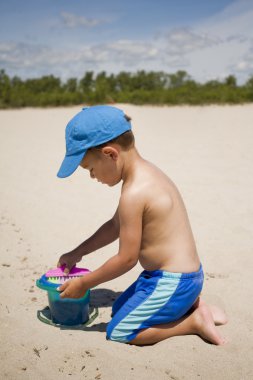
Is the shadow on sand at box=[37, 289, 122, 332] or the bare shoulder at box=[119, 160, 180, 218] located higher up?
the bare shoulder at box=[119, 160, 180, 218]

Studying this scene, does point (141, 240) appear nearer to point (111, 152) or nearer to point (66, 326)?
point (111, 152)

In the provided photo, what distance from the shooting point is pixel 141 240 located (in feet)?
6.32

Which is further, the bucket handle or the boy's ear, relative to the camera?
the bucket handle

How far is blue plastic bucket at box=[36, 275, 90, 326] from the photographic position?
2002 millimetres

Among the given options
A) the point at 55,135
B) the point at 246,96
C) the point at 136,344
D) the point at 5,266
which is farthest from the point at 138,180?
the point at 246,96

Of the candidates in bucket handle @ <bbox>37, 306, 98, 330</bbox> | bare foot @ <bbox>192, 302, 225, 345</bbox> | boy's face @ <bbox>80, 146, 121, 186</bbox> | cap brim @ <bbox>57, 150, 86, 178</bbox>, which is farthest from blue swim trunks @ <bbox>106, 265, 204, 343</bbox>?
cap brim @ <bbox>57, 150, 86, 178</bbox>

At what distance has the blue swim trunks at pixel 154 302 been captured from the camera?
1.89 m

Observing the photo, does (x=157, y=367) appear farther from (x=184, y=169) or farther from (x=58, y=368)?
(x=184, y=169)

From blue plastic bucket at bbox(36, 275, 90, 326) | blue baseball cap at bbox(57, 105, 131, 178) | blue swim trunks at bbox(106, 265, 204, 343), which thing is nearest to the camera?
blue baseball cap at bbox(57, 105, 131, 178)

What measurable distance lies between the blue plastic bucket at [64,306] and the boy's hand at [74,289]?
2.5 inches

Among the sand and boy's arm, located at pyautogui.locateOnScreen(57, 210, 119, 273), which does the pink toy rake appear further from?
the sand

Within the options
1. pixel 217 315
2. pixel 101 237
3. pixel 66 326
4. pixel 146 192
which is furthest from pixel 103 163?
pixel 217 315

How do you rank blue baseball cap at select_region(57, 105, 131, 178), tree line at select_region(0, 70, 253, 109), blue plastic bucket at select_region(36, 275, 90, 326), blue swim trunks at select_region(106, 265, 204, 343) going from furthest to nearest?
tree line at select_region(0, 70, 253, 109)
blue plastic bucket at select_region(36, 275, 90, 326)
blue swim trunks at select_region(106, 265, 204, 343)
blue baseball cap at select_region(57, 105, 131, 178)

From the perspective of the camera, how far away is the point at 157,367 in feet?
5.82
